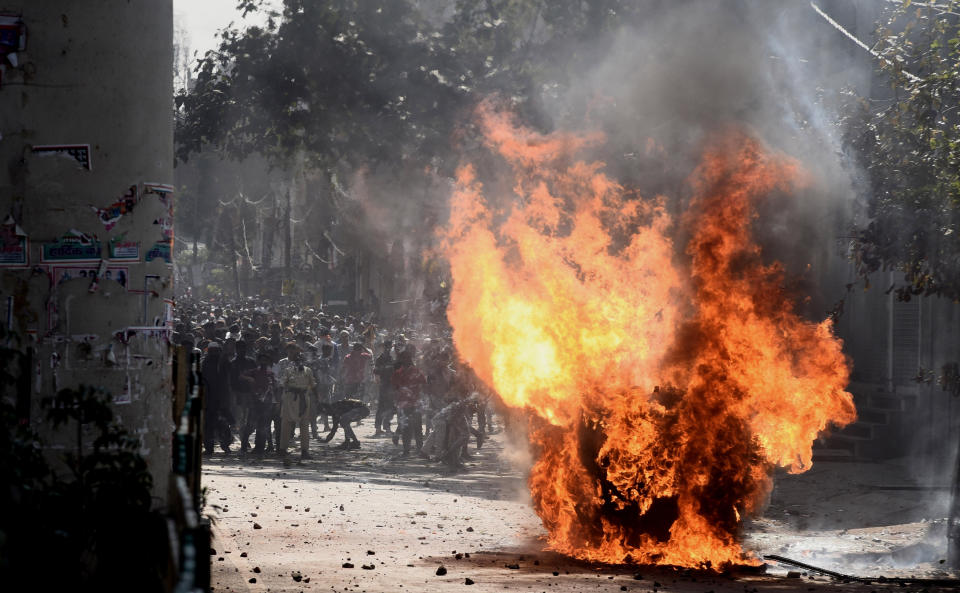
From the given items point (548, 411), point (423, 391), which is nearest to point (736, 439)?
point (548, 411)

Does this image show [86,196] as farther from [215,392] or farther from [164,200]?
[215,392]

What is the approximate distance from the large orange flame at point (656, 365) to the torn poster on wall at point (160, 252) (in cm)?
501

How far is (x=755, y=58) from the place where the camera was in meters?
17.0

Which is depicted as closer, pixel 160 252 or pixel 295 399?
pixel 160 252

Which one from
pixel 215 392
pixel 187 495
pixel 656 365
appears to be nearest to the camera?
pixel 187 495

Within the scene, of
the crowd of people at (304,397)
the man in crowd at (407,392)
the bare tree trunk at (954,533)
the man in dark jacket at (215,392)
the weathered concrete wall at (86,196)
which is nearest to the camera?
the weathered concrete wall at (86,196)

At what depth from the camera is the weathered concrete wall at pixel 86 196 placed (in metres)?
6.04

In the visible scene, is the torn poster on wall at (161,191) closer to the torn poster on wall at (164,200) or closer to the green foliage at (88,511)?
the torn poster on wall at (164,200)

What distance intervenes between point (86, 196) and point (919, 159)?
923cm

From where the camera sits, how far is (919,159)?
12.0 metres

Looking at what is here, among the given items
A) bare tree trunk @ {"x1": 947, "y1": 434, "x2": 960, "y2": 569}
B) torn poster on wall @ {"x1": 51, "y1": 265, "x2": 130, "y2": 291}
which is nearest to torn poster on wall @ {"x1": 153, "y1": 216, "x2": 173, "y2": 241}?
torn poster on wall @ {"x1": 51, "y1": 265, "x2": 130, "y2": 291}

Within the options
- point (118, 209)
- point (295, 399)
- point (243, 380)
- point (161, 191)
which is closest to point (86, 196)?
point (118, 209)

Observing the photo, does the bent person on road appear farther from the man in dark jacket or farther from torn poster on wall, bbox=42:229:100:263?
torn poster on wall, bbox=42:229:100:263

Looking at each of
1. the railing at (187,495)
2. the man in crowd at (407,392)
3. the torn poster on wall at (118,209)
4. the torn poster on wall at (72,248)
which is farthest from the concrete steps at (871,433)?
the torn poster on wall at (72,248)
